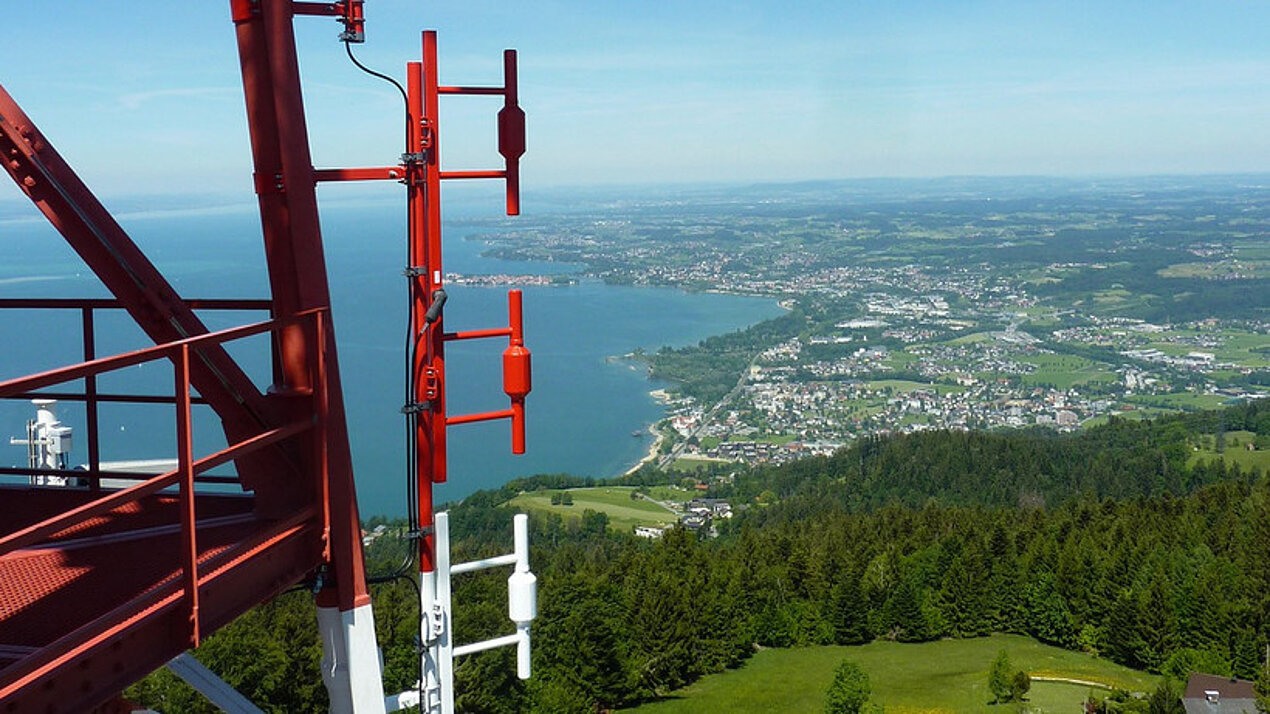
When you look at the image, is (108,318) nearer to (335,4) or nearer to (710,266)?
(335,4)

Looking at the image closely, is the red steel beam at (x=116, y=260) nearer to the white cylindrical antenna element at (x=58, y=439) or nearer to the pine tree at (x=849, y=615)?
the white cylindrical antenna element at (x=58, y=439)

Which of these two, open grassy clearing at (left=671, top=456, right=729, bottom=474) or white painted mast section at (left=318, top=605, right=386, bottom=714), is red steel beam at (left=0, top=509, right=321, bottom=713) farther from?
open grassy clearing at (left=671, top=456, right=729, bottom=474)

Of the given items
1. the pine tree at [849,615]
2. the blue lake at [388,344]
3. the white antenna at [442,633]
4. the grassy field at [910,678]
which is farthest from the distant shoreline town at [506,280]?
the white antenna at [442,633]

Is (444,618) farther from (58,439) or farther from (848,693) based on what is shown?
(848,693)

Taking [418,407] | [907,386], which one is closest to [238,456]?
[418,407]

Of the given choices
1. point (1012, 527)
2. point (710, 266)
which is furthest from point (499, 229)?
point (1012, 527)

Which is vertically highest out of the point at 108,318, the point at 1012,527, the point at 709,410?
the point at 108,318

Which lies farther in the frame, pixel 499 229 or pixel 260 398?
pixel 499 229
